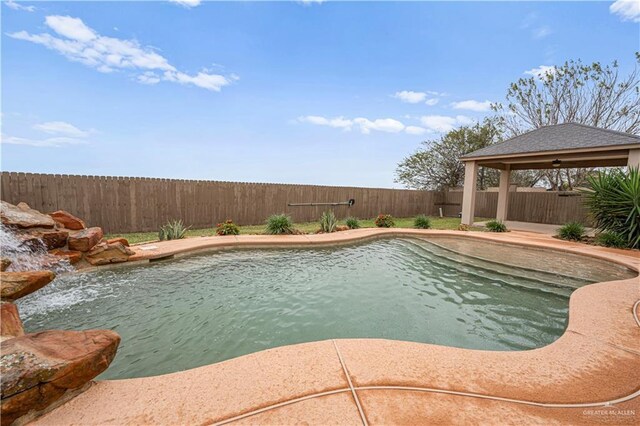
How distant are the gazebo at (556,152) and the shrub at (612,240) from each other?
243 centimetres

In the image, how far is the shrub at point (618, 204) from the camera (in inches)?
259

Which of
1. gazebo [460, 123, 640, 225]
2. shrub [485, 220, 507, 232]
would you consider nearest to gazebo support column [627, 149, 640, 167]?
gazebo [460, 123, 640, 225]

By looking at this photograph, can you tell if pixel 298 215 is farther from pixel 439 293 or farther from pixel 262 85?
pixel 439 293

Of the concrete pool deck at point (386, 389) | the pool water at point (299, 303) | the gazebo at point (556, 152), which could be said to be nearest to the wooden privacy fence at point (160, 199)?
the pool water at point (299, 303)

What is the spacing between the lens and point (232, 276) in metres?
4.55

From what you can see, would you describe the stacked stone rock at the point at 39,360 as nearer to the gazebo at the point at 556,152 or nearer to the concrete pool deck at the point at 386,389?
the concrete pool deck at the point at 386,389

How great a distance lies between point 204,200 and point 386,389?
921 centimetres

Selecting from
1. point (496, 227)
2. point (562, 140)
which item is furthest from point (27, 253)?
point (562, 140)

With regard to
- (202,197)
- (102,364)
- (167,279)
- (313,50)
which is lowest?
(167,279)

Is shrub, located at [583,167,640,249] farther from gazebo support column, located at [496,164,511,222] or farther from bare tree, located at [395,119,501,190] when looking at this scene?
bare tree, located at [395,119,501,190]

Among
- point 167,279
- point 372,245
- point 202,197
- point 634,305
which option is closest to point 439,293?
point 634,305

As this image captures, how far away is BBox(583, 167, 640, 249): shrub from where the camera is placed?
21.6 feet

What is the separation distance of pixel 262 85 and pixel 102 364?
11172 millimetres

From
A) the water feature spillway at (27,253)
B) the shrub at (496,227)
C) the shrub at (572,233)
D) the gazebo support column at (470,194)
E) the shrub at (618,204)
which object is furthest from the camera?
the gazebo support column at (470,194)
